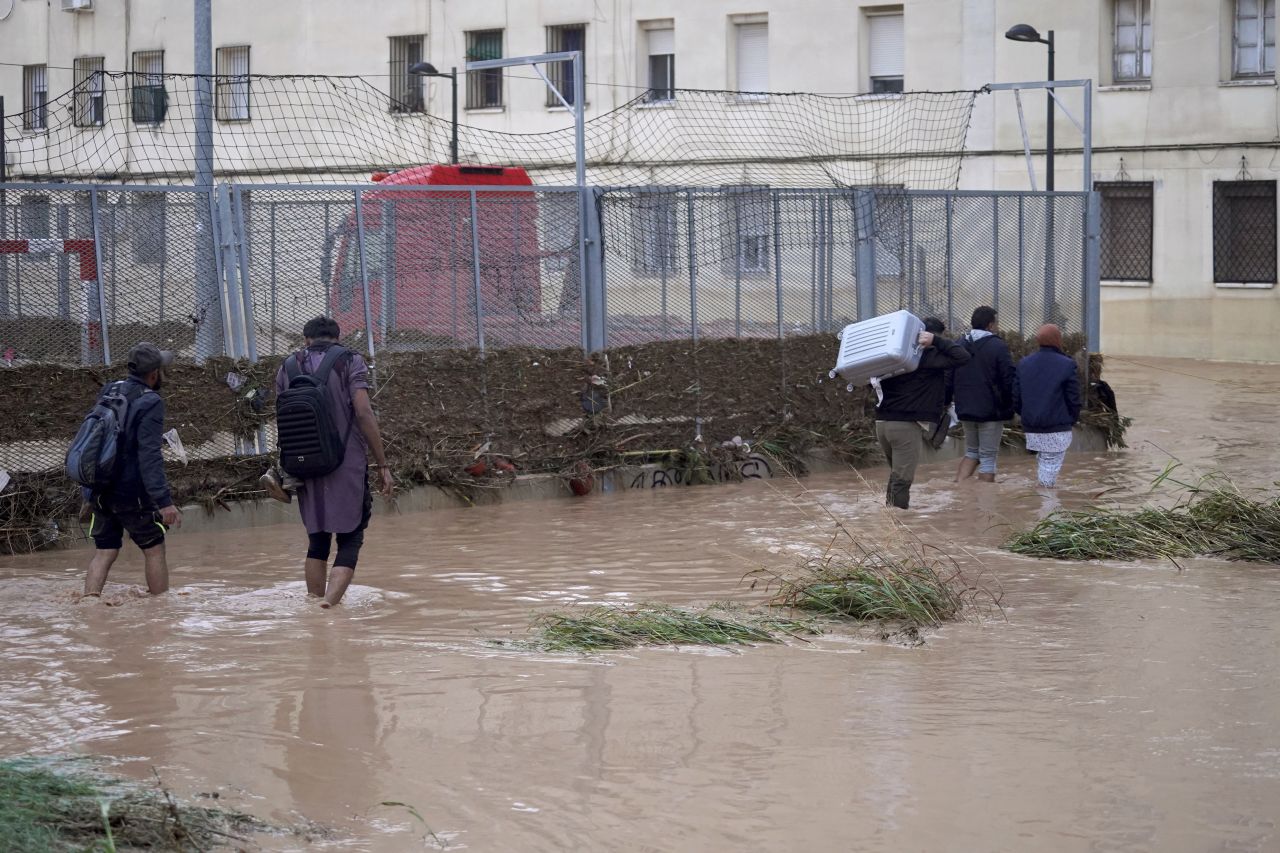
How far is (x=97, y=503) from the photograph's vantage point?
9.06 m

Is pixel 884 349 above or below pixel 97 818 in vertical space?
above

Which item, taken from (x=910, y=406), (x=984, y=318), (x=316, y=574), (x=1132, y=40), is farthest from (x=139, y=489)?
(x=1132, y=40)

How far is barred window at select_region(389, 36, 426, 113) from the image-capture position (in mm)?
33469

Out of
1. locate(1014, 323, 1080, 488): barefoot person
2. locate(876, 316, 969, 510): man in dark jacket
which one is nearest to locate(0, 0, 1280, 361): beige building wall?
locate(1014, 323, 1080, 488): barefoot person

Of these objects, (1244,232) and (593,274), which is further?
(1244,232)

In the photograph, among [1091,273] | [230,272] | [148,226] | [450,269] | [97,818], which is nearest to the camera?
[97,818]

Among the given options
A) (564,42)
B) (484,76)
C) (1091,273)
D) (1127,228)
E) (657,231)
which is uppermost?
(564,42)

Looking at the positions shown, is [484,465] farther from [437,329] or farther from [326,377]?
[326,377]

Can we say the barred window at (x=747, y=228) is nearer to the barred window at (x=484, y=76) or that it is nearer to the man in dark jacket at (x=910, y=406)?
the man in dark jacket at (x=910, y=406)

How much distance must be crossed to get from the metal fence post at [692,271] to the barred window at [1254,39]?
1555 centimetres

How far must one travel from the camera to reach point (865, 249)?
51.1 feet

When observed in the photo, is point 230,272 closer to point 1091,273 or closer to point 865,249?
point 865,249

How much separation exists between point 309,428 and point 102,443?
42.8 inches

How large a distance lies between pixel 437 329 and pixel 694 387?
2507 mm
